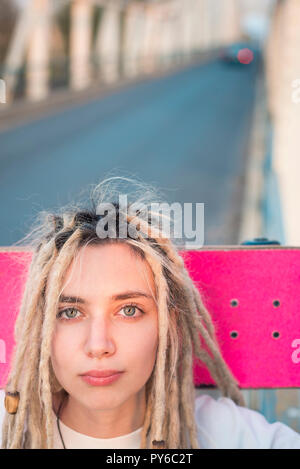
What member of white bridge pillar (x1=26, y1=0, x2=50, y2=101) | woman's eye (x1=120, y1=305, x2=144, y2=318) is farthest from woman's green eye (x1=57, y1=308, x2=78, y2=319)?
white bridge pillar (x1=26, y1=0, x2=50, y2=101)

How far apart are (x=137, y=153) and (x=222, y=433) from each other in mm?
12038

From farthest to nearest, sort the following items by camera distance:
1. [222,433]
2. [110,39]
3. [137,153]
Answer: [110,39]
[137,153]
[222,433]

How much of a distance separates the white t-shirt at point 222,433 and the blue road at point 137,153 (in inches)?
87.0

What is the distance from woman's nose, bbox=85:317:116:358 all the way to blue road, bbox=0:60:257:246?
2.43m

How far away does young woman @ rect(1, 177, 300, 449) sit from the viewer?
195 cm

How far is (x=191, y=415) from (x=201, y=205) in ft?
22.4

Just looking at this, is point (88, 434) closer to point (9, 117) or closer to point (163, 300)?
point (163, 300)

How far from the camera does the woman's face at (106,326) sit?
1918 mm

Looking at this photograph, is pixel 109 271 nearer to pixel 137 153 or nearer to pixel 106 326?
pixel 106 326

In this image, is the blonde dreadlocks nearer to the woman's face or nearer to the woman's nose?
the woman's face

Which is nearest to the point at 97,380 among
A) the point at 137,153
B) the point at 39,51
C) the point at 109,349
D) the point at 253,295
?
the point at 109,349

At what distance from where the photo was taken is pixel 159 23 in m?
55.5

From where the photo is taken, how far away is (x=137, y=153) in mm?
14102

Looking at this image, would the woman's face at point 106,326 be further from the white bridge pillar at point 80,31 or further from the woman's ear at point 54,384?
the white bridge pillar at point 80,31
